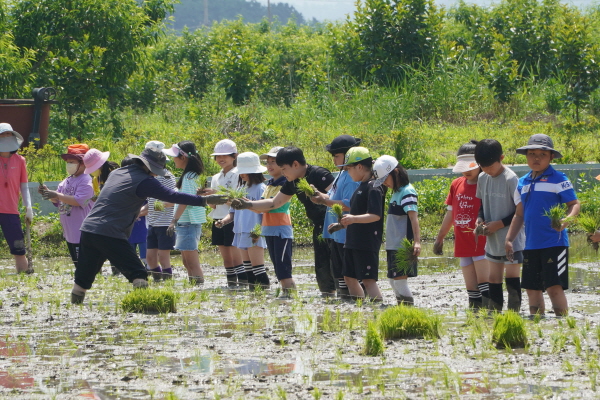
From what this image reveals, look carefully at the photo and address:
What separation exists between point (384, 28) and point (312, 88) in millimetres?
2750

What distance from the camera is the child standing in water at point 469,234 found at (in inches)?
308

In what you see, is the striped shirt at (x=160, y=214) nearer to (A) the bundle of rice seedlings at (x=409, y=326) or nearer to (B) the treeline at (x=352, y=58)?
(A) the bundle of rice seedlings at (x=409, y=326)

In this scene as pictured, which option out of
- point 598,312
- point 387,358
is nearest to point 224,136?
point 598,312

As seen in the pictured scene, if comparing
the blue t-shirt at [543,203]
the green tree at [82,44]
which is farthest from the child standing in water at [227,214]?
the green tree at [82,44]

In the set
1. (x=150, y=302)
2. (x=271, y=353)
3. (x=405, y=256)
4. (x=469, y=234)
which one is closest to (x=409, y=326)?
(x=271, y=353)

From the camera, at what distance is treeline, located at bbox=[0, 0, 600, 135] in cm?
1925

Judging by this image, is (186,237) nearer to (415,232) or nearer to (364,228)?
(364,228)

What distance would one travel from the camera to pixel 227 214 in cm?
986

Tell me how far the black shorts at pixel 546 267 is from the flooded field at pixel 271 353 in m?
0.29

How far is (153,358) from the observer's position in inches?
233

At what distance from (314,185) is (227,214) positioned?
140 cm

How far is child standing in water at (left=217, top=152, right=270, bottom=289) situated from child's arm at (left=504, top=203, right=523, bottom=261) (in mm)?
2880

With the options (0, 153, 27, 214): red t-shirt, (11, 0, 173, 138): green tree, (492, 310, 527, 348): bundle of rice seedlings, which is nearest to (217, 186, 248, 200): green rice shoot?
(0, 153, 27, 214): red t-shirt

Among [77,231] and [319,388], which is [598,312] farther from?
[77,231]
